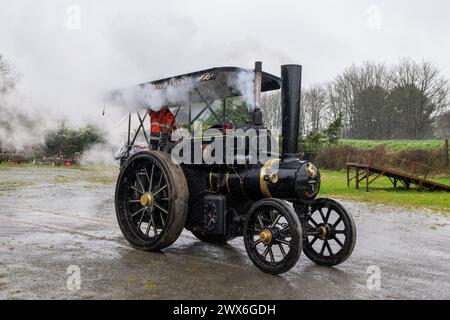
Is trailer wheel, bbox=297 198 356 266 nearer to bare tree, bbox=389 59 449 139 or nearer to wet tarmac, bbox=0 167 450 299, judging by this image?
wet tarmac, bbox=0 167 450 299

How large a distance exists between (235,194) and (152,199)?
1176mm

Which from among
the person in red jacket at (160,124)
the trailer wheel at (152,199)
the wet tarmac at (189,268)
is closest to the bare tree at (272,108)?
the wet tarmac at (189,268)

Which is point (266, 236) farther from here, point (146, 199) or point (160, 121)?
point (160, 121)

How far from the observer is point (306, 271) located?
527 centimetres

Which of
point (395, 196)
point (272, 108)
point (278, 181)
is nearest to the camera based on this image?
point (278, 181)

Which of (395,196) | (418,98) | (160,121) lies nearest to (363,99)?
(418,98)

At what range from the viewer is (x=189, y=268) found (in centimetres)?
530

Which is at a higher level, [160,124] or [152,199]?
[160,124]

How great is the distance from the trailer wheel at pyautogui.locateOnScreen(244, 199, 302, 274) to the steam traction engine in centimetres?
1

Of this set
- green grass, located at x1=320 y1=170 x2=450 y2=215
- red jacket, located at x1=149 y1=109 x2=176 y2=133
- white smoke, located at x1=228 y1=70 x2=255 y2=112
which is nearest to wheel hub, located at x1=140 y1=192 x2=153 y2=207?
red jacket, located at x1=149 y1=109 x2=176 y2=133

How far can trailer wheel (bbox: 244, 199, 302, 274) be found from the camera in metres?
4.66
